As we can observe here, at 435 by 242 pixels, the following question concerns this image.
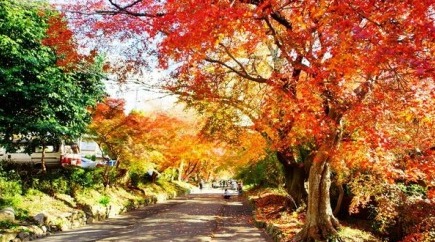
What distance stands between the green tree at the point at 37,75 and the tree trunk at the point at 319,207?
890cm

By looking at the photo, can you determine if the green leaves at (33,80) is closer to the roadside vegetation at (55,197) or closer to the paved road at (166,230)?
the roadside vegetation at (55,197)

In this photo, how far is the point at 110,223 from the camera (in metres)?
16.7

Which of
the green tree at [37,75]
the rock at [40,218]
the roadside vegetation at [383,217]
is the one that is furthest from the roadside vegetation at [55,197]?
the roadside vegetation at [383,217]

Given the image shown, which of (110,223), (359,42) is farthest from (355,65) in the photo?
(110,223)

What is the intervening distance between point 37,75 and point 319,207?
39.5ft

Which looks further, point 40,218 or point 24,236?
point 40,218

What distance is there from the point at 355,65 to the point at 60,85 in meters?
13.1

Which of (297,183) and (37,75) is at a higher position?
(37,75)

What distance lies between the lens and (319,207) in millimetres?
11836

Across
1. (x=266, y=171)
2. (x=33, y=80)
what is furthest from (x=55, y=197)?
(x=266, y=171)

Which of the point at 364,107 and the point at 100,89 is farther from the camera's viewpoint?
the point at 100,89

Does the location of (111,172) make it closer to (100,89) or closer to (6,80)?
(100,89)

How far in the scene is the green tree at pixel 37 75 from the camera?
15.4 m

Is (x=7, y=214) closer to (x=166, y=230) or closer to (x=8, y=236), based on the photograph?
(x=8, y=236)
